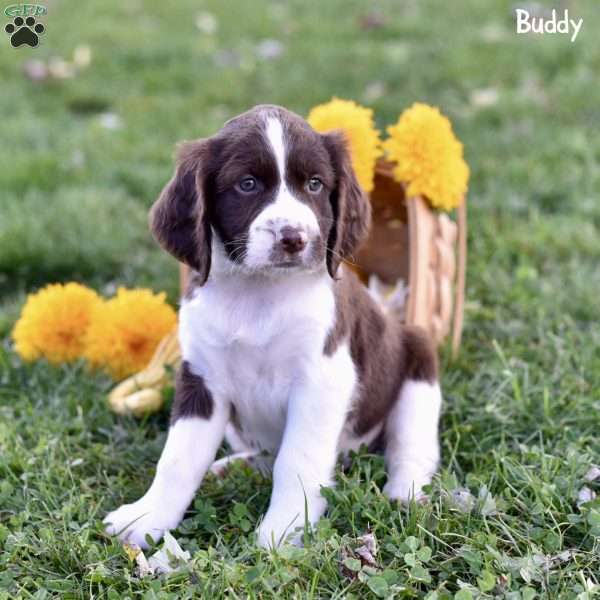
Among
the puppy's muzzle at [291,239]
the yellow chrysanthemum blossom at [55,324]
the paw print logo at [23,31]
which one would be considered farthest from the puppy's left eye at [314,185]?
the paw print logo at [23,31]

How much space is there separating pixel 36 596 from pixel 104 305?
70.7 inches

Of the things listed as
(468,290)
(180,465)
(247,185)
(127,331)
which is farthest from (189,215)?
(468,290)

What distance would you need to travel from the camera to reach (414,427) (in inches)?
136

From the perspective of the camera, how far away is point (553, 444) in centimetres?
345

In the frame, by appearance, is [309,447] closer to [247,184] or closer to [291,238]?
[291,238]

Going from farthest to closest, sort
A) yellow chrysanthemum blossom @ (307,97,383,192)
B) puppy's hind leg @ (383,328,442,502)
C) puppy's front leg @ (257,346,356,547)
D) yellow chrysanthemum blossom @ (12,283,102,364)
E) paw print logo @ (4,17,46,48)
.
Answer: paw print logo @ (4,17,46,48)
yellow chrysanthemum blossom @ (12,283,102,364)
yellow chrysanthemum blossom @ (307,97,383,192)
puppy's hind leg @ (383,328,442,502)
puppy's front leg @ (257,346,356,547)

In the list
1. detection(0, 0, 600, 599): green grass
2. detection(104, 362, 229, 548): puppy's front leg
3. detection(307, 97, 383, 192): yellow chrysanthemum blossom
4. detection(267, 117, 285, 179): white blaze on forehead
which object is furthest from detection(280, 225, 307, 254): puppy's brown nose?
detection(307, 97, 383, 192): yellow chrysanthemum blossom

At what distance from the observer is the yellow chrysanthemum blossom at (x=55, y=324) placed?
4191 millimetres

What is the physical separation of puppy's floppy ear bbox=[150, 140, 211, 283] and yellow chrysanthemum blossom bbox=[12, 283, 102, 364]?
4.48ft

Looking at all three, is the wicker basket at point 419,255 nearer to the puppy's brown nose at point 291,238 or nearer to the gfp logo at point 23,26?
the puppy's brown nose at point 291,238

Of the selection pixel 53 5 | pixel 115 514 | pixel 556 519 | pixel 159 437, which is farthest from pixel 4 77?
pixel 556 519

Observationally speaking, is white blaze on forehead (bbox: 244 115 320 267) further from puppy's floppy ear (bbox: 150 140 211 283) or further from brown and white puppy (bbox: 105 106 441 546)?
puppy's floppy ear (bbox: 150 140 211 283)

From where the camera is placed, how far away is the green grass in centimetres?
276

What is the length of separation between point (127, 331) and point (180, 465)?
1.20 m
